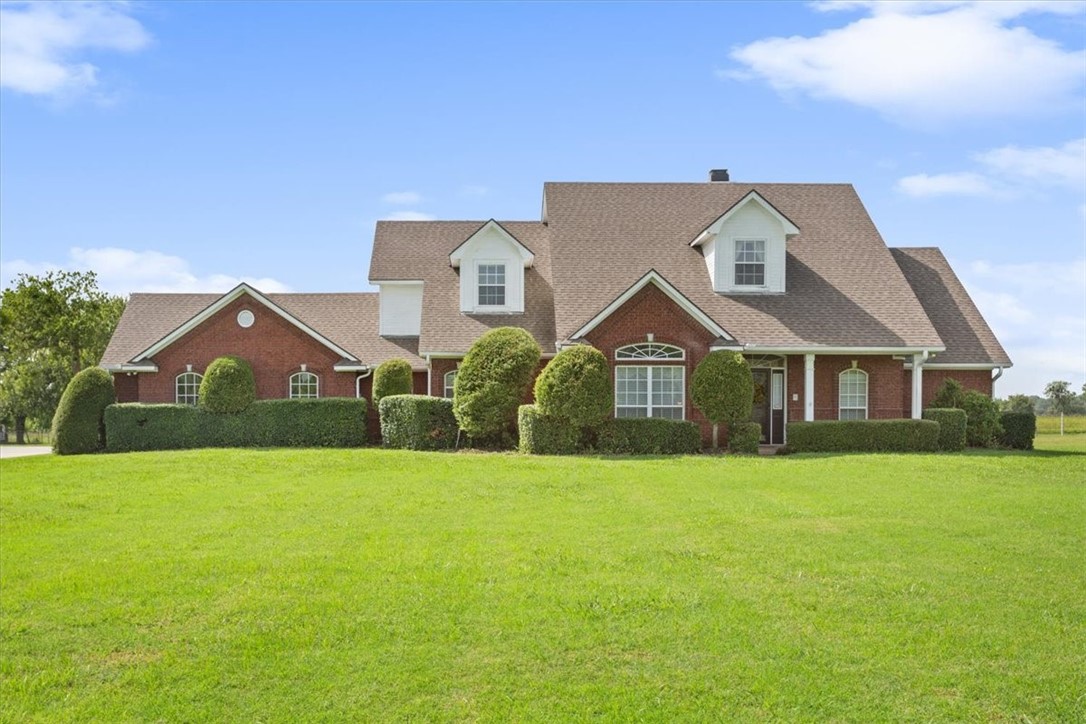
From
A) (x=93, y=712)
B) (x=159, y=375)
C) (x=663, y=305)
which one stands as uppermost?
(x=663, y=305)

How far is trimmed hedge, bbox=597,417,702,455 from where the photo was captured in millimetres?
22688

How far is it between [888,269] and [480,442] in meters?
13.8

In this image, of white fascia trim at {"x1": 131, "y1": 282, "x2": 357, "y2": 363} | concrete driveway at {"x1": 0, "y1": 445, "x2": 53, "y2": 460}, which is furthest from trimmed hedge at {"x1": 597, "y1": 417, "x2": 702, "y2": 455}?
concrete driveway at {"x1": 0, "y1": 445, "x2": 53, "y2": 460}

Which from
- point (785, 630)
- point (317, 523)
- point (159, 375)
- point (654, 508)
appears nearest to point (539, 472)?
point (654, 508)

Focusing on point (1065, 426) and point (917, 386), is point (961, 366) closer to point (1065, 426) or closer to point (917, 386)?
point (917, 386)

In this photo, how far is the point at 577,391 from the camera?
874 inches

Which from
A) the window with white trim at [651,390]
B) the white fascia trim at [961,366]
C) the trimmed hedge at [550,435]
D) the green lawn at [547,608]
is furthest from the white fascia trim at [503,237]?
the green lawn at [547,608]

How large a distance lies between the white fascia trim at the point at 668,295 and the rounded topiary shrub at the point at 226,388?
9522 millimetres

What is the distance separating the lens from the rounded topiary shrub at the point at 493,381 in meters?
23.6

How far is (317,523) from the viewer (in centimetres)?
1272

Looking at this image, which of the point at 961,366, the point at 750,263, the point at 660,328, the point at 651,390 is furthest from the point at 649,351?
the point at 961,366

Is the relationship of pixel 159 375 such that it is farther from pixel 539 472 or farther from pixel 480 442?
pixel 539 472

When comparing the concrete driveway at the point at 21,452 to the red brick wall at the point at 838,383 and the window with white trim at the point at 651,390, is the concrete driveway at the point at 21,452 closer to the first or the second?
the window with white trim at the point at 651,390

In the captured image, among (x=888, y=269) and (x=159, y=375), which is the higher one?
(x=888, y=269)
